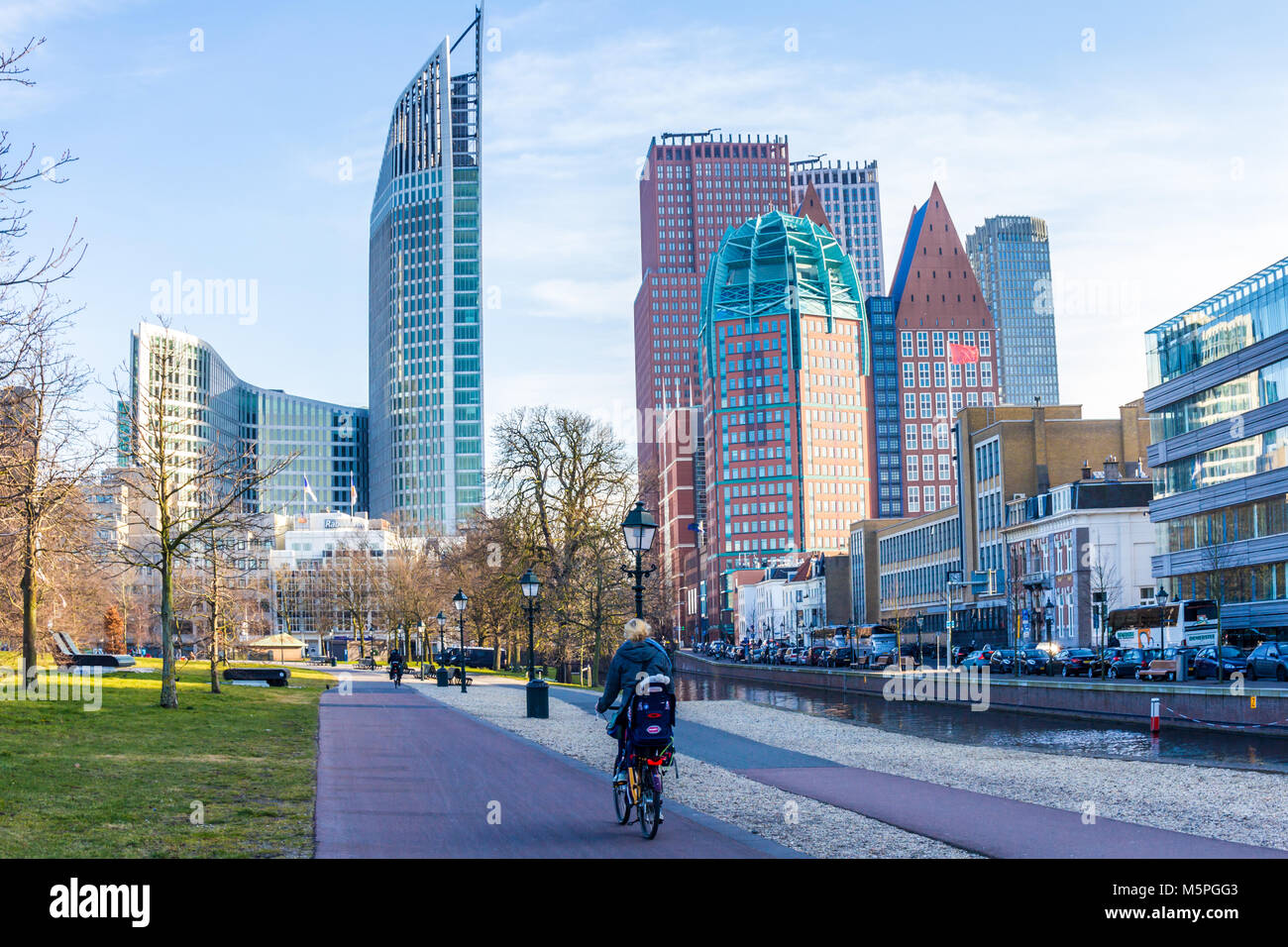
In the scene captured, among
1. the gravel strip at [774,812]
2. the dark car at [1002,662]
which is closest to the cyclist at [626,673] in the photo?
the gravel strip at [774,812]

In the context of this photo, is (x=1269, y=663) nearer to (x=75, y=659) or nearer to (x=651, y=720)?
(x=651, y=720)

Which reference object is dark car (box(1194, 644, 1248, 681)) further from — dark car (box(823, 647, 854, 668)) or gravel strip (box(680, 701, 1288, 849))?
dark car (box(823, 647, 854, 668))

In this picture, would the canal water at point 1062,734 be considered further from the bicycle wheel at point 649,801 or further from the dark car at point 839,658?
the dark car at point 839,658

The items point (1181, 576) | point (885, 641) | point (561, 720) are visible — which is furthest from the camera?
point (885, 641)

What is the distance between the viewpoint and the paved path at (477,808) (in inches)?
429

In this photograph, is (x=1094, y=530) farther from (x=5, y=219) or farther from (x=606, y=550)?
(x=5, y=219)

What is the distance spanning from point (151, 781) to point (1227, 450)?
6269 cm

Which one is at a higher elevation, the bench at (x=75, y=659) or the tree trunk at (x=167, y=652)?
the tree trunk at (x=167, y=652)

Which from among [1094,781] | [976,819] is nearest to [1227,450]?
[1094,781]

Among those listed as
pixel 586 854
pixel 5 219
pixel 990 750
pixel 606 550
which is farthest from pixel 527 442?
pixel 586 854

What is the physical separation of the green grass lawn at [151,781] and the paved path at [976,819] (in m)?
6.22

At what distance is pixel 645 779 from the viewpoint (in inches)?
454

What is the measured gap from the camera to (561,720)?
102 feet

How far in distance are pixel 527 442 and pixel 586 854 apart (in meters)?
48.1
